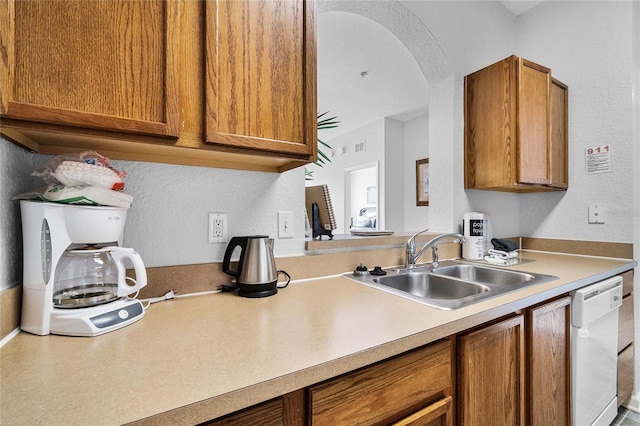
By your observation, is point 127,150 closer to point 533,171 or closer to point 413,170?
point 533,171

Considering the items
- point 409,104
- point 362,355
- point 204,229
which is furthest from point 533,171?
point 409,104

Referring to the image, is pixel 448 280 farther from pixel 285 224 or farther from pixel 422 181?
pixel 422 181

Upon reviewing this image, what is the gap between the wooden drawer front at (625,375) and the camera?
65.2 inches

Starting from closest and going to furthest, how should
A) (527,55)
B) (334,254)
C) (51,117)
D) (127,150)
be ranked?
(51,117) < (127,150) < (334,254) < (527,55)

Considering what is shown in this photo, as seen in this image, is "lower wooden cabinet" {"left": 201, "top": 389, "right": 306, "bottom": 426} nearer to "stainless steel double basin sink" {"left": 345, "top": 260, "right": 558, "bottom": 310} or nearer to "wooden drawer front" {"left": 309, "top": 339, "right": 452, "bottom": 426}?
"wooden drawer front" {"left": 309, "top": 339, "right": 452, "bottom": 426}

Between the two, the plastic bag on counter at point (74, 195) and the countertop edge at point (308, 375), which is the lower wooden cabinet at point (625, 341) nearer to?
the countertop edge at point (308, 375)

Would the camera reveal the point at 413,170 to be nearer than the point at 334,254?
No

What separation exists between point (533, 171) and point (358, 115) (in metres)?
3.15

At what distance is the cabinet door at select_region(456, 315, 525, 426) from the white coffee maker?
3.27 ft

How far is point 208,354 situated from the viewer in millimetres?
646

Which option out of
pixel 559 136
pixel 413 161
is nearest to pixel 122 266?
pixel 559 136

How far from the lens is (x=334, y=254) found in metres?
1.42

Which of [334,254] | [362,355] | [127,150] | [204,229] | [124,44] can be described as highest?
[124,44]

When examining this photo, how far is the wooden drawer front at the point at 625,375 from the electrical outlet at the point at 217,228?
222 cm
